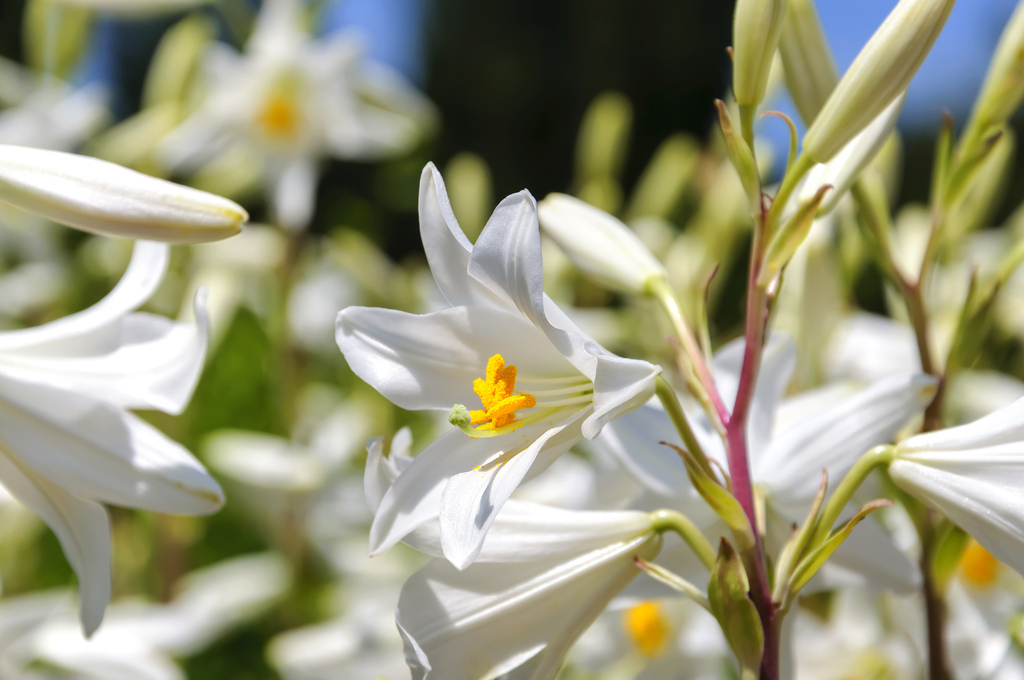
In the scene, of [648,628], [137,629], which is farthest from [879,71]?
[137,629]

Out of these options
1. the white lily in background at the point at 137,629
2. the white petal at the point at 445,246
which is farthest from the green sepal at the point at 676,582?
the white lily in background at the point at 137,629

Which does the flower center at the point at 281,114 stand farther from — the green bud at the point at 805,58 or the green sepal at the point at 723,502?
the green sepal at the point at 723,502

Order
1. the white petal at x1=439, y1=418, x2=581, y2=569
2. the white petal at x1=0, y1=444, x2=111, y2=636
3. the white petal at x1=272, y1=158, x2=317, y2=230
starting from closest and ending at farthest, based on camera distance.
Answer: the white petal at x1=439, y1=418, x2=581, y2=569, the white petal at x1=0, y1=444, x2=111, y2=636, the white petal at x1=272, y1=158, x2=317, y2=230

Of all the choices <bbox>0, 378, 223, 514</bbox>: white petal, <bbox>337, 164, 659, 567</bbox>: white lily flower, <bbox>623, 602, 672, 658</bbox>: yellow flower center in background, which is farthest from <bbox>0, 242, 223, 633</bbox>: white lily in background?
<bbox>623, 602, 672, 658</bbox>: yellow flower center in background

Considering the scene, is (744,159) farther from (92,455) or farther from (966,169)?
(92,455)

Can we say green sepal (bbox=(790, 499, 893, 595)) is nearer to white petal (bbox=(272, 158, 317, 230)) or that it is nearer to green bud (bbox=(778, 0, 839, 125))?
green bud (bbox=(778, 0, 839, 125))

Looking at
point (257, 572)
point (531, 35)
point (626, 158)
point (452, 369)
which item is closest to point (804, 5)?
point (452, 369)

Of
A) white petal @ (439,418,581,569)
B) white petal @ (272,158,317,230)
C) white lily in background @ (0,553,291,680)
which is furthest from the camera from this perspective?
white petal @ (272,158,317,230)
